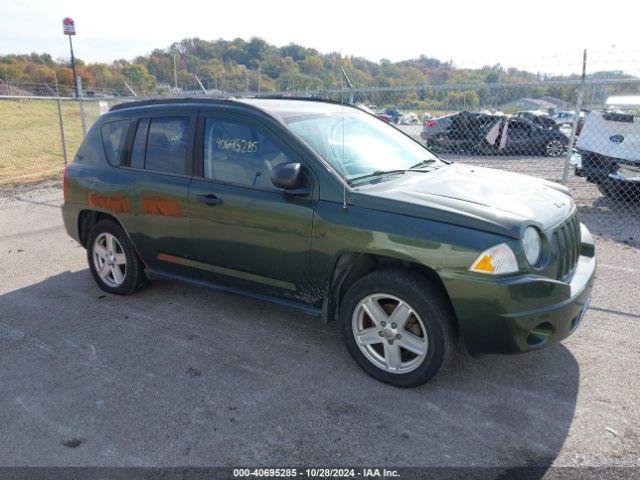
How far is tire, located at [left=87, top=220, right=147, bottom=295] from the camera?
4.79 metres

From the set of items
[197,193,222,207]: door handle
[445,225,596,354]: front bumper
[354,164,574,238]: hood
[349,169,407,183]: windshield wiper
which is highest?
[349,169,407,183]: windshield wiper

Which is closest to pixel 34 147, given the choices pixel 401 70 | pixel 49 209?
pixel 49 209

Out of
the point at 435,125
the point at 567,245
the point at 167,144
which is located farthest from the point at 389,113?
the point at 567,245

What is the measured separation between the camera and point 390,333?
10.9 feet

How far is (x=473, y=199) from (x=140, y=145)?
291cm

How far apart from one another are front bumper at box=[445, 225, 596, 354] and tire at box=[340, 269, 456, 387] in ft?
0.46

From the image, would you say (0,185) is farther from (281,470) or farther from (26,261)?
(281,470)

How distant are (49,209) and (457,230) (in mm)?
7946

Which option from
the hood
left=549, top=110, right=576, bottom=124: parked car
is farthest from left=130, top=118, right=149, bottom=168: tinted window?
left=549, top=110, right=576, bottom=124: parked car

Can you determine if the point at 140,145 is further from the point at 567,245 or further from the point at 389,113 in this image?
the point at 389,113

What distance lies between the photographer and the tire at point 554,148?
50.8ft

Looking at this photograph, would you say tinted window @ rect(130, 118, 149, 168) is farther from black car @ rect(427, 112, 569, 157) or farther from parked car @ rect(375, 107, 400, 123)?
black car @ rect(427, 112, 569, 157)

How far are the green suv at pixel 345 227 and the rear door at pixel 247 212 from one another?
0.04 ft

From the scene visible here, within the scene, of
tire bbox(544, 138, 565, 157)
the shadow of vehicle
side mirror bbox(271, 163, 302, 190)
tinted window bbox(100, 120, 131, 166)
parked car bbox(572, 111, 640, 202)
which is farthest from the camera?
tire bbox(544, 138, 565, 157)
